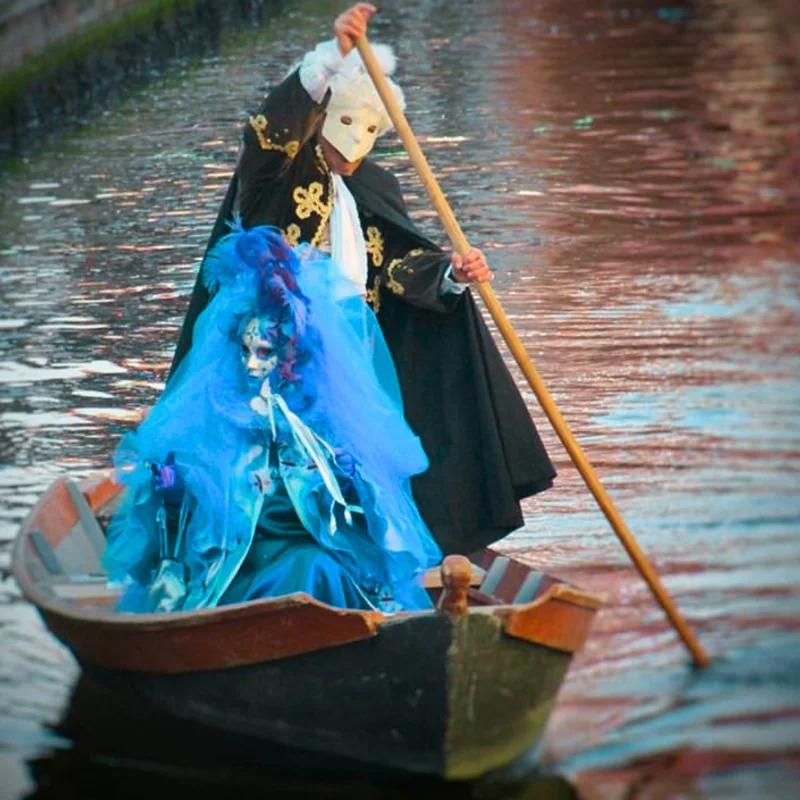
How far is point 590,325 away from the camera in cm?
1145

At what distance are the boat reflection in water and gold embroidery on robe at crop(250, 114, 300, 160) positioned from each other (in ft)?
6.08

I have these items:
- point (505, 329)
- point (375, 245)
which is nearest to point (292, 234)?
point (375, 245)

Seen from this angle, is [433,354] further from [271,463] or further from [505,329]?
[271,463]

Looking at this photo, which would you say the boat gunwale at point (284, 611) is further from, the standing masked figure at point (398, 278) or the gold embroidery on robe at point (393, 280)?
the gold embroidery on robe at point (393, 280)

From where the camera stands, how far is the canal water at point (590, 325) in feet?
22.4

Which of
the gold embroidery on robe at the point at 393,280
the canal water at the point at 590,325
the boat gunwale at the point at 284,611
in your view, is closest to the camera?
the boat gunwale at the point at 284,611

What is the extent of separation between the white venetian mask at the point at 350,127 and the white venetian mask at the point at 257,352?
666 millimetres

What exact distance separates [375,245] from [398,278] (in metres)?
0.15

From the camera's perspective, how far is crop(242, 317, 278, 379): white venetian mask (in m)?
6.63

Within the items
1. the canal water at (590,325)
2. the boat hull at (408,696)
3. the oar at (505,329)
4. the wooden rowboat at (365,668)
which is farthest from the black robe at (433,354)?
Result: the boat hull at (408,696)

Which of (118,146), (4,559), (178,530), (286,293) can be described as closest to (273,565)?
(178,530)

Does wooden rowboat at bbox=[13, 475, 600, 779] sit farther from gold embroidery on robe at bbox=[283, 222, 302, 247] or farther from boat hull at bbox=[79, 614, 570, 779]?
gold embroidery on robe at bbox=[283, 222, 302, 247]

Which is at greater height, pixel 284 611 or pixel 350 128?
pixel 350 128

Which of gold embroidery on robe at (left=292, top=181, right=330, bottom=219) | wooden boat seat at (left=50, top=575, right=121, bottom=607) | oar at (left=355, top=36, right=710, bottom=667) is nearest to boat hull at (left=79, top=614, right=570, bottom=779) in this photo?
wooden boat seat at (left=50, top=575, right=121, bottom=607)
